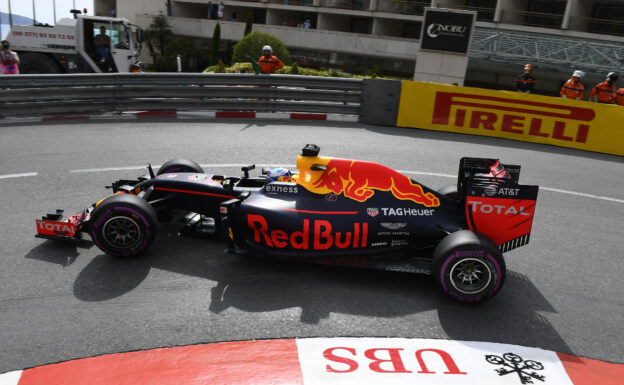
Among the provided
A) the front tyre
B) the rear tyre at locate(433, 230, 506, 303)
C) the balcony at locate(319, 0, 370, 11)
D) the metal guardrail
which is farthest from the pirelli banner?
the balcony at locate(319, 0, 370, 11)

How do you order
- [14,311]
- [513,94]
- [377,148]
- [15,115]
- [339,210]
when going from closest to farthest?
[14,311], [339,210], [377,148], [15,115], [513,94]

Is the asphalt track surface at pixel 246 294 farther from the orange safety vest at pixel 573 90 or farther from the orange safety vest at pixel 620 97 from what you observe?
the orange safety vest at pixel 573 90

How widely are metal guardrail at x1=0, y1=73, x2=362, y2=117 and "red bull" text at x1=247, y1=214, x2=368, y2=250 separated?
8.48 meters

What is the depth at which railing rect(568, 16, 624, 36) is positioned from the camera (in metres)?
32.6

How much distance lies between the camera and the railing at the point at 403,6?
127 ft

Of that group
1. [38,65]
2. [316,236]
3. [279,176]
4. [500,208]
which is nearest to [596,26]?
[38,65]

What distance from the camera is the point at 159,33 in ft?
151

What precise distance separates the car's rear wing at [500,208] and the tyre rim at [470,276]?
510 millimetres

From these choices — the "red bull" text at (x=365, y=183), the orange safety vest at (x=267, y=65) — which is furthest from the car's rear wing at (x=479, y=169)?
the orange safety vest at (x=267, y=65)

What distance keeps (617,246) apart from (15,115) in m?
12.0

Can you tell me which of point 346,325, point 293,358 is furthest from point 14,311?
point 346,325

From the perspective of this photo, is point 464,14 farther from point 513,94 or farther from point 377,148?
point 377,148

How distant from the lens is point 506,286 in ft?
17.3

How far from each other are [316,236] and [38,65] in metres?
18.1
